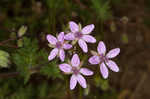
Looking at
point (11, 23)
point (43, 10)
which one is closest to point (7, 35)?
point (11, 23)

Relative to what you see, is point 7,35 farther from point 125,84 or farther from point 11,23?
point 125,84

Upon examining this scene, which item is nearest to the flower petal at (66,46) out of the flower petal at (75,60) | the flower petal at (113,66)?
the flower petal at (75,60)

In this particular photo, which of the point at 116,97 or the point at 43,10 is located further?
the point at 116,97

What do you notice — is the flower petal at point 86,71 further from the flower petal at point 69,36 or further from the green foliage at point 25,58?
the green foliage at point 25,58

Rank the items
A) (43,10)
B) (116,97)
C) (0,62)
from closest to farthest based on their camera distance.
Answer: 1. (0,62)
2. (43,10)
3. (116,97)

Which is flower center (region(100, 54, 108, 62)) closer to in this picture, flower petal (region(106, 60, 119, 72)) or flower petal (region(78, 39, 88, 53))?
flower petal (region(106, 60, 119, 72))

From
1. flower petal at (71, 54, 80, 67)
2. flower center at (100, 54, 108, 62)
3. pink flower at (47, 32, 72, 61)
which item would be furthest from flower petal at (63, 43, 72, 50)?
flower center at (100, 54, 108, 62)

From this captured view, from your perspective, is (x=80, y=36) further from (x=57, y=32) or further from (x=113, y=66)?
(x=113, y=66)

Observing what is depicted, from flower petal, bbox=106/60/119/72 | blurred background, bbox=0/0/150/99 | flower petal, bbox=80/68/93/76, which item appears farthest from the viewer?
blurred background, bbox=0/0/150/99

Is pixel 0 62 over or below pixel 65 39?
below

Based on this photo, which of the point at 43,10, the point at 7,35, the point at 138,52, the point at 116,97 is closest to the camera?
the point at 7,35
